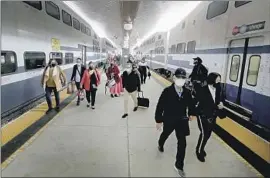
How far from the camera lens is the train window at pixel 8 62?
3.95 meters

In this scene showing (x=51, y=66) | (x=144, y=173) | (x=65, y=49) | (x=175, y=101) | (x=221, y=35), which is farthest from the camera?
(x=65, y=49)

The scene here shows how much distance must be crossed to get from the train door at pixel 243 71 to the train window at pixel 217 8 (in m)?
0.93

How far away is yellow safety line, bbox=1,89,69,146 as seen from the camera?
3.49m

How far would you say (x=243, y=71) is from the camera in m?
4.52

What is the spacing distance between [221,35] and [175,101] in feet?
11.4

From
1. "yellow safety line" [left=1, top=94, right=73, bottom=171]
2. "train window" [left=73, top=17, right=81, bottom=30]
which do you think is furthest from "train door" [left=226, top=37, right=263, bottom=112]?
"train window" [left=73, top=17, right=81, bottom=30]

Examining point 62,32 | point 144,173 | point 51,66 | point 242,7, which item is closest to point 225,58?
point 242,7

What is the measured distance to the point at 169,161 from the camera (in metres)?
2.74

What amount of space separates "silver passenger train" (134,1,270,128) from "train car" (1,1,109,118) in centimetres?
375

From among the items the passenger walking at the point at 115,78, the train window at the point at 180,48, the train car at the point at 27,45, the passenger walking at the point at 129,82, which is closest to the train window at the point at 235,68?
the passenger walking at the point at 129,82

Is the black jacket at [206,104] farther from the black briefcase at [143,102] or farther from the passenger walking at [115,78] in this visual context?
the passenger walking at [115,78]

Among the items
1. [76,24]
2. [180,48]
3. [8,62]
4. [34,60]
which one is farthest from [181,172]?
[76,24]

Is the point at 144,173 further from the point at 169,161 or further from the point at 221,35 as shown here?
the point at 221,35

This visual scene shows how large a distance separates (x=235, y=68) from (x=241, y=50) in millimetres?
450
